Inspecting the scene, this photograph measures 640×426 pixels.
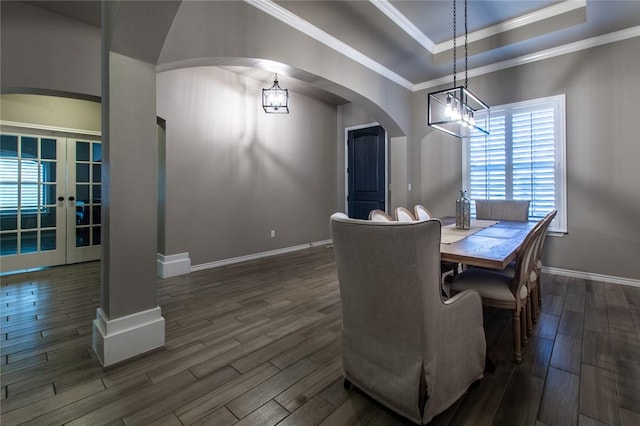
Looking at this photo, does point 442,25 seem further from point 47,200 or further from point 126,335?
point 47,200

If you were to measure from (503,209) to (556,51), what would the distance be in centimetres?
217

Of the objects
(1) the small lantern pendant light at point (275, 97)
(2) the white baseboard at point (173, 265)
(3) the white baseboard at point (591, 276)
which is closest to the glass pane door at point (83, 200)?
(2) the white baseboard at point (173, 265)

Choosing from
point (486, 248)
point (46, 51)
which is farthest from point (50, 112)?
point (486, 248)

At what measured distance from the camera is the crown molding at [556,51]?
343 cm

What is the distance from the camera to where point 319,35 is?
3.40 meters

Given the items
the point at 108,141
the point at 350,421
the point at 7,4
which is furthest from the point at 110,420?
the point at 7,4

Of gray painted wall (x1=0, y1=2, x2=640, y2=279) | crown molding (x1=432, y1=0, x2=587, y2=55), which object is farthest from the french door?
crown molding (x1=432, y1=0, x2=587, y2=55)

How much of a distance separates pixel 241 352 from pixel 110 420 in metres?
0.80

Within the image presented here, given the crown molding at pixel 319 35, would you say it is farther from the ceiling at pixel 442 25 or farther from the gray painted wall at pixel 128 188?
the gray painted wall at pixel 128 188

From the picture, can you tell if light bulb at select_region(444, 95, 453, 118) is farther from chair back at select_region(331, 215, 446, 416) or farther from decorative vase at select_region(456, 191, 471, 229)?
chair back at select_region(331, 215, 446, 416)

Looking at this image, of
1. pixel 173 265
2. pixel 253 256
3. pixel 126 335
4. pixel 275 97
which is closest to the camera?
pixel 126 335

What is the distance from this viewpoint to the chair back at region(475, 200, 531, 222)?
3.58 metres

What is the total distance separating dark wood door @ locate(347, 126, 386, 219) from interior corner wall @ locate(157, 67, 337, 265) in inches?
25.2

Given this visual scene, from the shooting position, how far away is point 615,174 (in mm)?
3525
